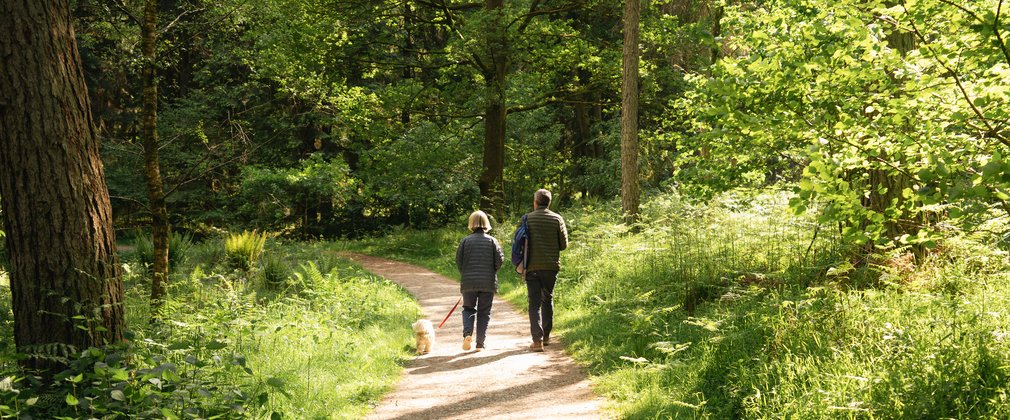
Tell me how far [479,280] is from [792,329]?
4171 mm

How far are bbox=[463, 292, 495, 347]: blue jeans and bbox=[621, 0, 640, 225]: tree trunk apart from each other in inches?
269

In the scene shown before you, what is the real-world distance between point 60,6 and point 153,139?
297 centimetres

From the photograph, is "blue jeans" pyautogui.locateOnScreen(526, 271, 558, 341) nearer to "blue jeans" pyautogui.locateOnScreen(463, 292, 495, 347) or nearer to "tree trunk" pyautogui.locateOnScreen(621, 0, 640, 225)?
"blue jeans" pyautogui.locateOnScreen(463, 292, 495, 347)

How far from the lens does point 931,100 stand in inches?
202

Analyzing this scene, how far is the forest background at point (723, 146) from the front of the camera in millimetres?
4852

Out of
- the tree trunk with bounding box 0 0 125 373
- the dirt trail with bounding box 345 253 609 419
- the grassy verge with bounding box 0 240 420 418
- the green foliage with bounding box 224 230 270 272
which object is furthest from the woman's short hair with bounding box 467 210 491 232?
the green foliage with bounding box 224 230 270 272

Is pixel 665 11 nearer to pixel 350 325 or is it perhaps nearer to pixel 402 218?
pixel 402 218

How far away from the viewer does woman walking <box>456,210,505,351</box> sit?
9.52 m

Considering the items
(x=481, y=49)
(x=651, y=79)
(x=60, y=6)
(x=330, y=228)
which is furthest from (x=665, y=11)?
(x=60, y=6)

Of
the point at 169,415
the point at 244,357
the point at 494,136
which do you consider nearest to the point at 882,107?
the point at 244,357

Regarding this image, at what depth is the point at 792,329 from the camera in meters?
6.57

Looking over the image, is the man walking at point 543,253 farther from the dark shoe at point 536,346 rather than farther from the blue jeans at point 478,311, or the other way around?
the blue jeans at point 478,311

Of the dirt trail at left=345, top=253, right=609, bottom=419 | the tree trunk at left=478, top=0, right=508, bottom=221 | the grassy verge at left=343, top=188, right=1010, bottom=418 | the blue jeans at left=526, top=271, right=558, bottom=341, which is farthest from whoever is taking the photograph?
the tree trunk at left=478, top=0, right=508, bottom=221

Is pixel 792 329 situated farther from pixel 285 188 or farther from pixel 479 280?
pixel 285 188
